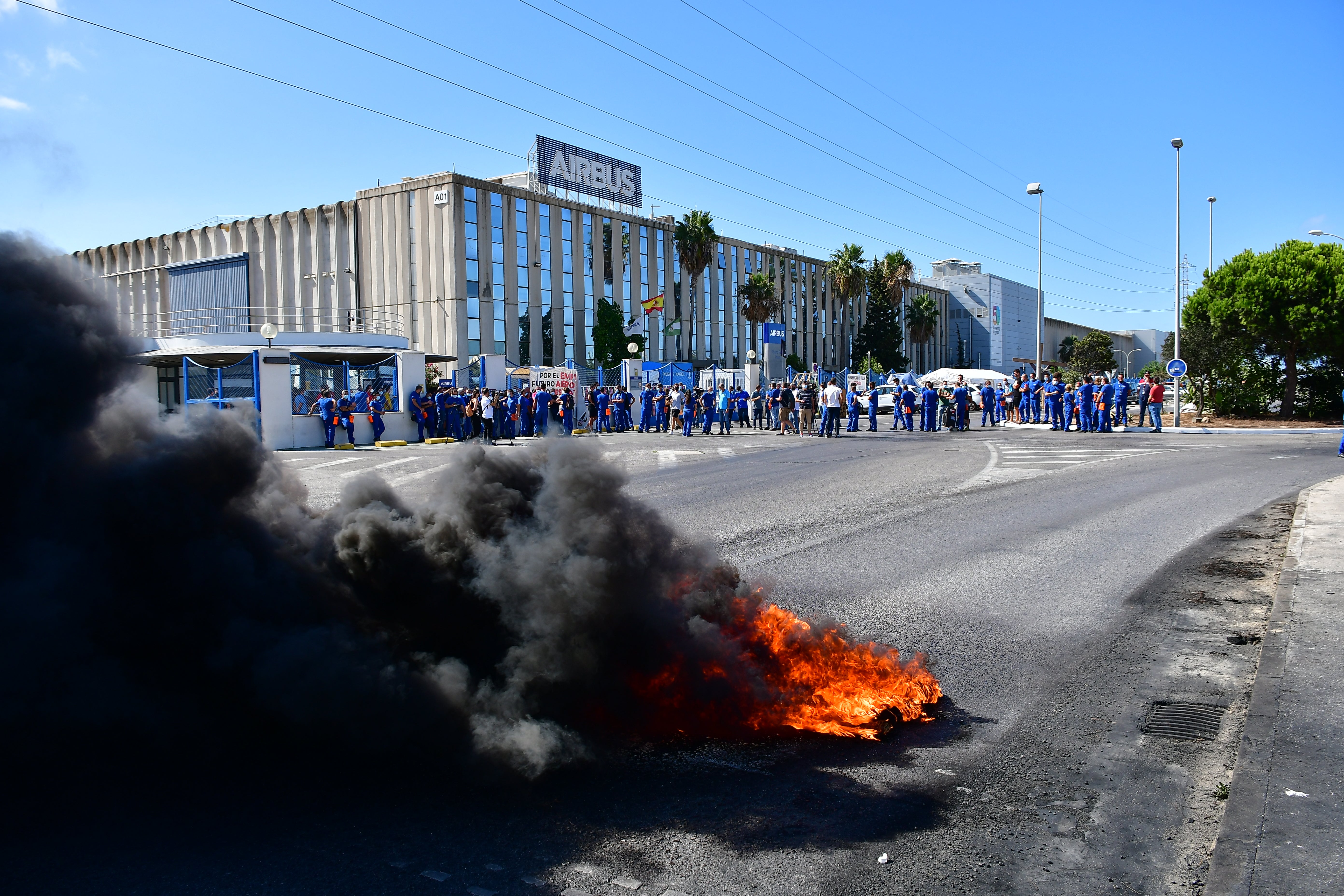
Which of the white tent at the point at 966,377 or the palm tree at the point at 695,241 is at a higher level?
the palm tree at the point at 695,241

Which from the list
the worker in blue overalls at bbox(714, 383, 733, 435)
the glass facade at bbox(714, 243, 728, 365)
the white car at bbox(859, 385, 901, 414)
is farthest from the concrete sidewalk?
the glass facade at bbox(714, 243, 728, 365)

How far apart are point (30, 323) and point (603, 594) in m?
2.33

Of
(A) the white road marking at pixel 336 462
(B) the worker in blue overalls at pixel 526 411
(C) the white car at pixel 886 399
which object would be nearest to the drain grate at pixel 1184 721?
(A) the white road marking at pixel 336 462

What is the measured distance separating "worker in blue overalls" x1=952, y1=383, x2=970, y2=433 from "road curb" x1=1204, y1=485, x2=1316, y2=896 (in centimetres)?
2526

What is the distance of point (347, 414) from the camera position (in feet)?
82.8

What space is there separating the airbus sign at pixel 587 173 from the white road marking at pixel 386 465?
36517 mm

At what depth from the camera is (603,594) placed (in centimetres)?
368

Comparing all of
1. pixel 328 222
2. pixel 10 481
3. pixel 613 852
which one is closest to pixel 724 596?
pixel 613 852

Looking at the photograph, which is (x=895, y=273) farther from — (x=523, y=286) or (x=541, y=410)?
(x=541, y=410)

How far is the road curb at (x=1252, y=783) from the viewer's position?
9.46 ft

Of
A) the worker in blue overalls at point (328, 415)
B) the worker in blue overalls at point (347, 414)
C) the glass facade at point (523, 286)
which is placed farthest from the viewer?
the glass facade at point (523, 286)

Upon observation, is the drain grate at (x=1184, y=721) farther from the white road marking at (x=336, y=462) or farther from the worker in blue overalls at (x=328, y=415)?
the worker in blue overalls at (x=328, y=415)

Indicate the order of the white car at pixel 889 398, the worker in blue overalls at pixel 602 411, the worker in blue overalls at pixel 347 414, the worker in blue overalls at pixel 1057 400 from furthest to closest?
the white car at pixel 889 398
the worker in blue overalls at pixel 602 411
the worker in blue overalls at pixel 1057 400
the worker in blue overalls at pixel 347 414

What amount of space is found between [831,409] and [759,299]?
128ft
